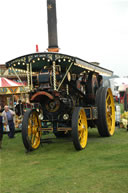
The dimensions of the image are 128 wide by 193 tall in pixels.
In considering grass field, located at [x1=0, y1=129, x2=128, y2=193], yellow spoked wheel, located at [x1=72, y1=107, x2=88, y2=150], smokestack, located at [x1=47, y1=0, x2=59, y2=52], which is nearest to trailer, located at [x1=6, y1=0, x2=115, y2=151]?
yellow spoked wheel, located at [x1=72, y1=107, x2=88, y2=150]

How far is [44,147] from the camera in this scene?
7.41 metres

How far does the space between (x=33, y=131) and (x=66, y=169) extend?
7.50ft

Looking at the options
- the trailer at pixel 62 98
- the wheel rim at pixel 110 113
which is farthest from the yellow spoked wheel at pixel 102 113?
the wheel rim at pixel 110 113

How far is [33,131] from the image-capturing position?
7207 mm

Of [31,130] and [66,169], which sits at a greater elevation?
[31,130]

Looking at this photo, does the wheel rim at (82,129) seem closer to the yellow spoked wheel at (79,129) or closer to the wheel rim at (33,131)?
the yellow spoked wheel at (79,129)

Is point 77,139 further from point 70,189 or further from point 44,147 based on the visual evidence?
point 70,189

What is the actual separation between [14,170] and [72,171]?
1102mm

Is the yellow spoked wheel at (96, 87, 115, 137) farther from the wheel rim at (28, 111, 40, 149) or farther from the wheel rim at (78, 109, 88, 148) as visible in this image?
the wheel rim at (28, 111, 40, 149)

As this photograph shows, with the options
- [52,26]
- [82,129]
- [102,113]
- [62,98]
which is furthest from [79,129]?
[52,26]

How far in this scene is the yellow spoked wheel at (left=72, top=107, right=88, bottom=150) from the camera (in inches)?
253

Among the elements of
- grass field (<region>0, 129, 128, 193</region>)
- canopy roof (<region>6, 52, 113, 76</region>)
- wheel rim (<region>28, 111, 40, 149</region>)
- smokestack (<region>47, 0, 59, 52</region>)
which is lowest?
grass field (<region>0, 129, 128, 193</region>)

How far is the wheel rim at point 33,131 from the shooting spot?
7041 millimetres

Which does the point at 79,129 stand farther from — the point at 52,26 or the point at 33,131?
the point at 52,26
